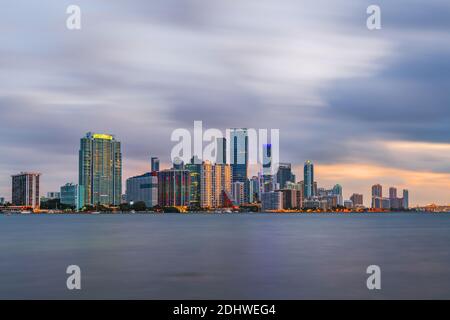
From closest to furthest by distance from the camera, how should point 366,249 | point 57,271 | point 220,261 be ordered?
point 57,271
point 220,261
point 366,249

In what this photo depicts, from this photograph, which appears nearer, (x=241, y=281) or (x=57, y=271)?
(x=241, y=281)

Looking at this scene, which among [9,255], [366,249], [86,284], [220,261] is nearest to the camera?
[86,284]

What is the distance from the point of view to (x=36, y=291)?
40219mm

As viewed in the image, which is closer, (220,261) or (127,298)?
(127,298)

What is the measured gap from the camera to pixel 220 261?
5925 cm

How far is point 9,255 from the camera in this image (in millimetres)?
66625

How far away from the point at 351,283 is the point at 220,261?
61.3ft

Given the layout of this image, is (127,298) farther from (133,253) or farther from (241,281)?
(133,253)
